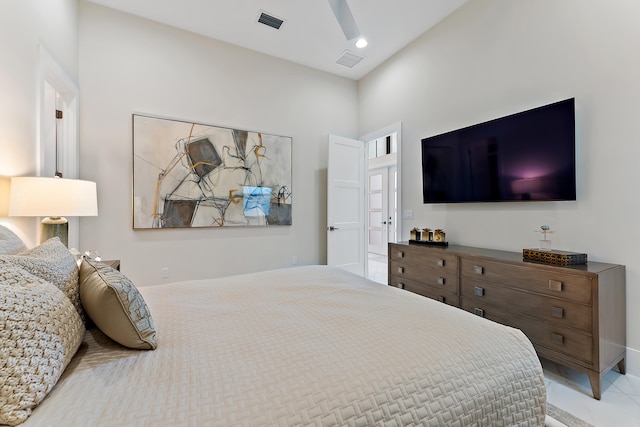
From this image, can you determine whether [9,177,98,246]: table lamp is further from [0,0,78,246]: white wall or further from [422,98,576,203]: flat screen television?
[422,98,576,203]: flat screen television

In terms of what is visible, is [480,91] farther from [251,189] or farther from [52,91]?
[52,91]

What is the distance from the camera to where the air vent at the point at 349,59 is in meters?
3.87

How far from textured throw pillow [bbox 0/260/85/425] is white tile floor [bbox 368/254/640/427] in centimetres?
235

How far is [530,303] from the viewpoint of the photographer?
6.50 ft

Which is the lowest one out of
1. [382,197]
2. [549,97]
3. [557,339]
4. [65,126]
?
[557,339]

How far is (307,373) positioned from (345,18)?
354 centimetres

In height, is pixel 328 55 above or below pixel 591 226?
above

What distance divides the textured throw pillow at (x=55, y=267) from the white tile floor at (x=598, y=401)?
8.06ft

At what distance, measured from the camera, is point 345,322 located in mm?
1126

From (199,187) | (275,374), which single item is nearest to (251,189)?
(199,187)

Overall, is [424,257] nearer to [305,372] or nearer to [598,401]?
[598,401]

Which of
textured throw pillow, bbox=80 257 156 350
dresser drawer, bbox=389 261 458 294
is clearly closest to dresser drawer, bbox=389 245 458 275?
dresser drawer, bbox=389 261 458 294

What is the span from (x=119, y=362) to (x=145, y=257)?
8.83 feet

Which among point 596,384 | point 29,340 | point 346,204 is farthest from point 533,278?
point 346,204
